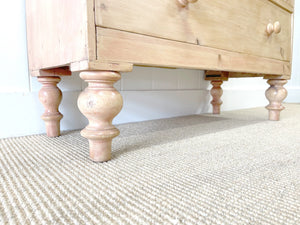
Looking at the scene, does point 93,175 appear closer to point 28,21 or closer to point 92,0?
point 92,0

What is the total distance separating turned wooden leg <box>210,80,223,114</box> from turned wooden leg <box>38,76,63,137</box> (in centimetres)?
94

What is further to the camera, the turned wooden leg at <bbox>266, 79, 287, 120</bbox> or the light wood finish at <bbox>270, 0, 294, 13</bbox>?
the turned wooden leg at <bbox>266, 79, 287, 120</bbox>

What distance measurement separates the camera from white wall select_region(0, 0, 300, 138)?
0.80m

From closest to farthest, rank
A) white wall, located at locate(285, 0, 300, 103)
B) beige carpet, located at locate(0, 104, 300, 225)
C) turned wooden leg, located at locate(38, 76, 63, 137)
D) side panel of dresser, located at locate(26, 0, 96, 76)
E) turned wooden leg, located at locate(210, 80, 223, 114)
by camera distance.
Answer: beige carpet, located at locate(0, 104, 300, 225)
side panel of dresser, located at locate(26, 0, 96, 76)
turned wooden leg, located at locate(38, 76, 63, 137)
turned wooden leg, located at locate(210, 80, 223, 114)
white wall, located at locate(285, 0, 300, 103)

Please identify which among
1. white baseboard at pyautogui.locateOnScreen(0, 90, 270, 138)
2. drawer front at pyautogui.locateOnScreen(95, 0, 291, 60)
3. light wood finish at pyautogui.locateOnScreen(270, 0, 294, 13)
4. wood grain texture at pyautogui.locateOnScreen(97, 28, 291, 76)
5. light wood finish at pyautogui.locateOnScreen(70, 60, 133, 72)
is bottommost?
white baseboard at pyautogui.locateOnScreen(0, 90, 270, 138)

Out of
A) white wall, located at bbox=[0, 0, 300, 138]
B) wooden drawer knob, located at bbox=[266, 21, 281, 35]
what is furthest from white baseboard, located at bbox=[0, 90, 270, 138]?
wooden drawer knob, located at bbox=[266, 21, 281, 35]

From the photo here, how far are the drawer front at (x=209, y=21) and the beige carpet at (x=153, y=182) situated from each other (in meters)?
0.31

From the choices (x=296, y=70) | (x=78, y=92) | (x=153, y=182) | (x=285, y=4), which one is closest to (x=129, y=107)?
(x=78, y=92)

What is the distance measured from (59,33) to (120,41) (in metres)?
0.18

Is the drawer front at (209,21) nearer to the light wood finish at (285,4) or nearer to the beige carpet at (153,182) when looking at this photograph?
the light wood finish at (285,4)

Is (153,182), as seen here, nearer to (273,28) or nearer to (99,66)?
(99,66)

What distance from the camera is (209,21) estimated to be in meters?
0.68

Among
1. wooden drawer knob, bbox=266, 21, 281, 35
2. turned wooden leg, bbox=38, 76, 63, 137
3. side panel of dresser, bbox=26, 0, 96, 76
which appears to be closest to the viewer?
side panel of dresser, bbox=26, 0, 96, 76

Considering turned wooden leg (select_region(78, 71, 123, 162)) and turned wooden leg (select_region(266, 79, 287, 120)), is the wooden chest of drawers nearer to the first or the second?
turned wooden leg (select_region(78, 71, 123, 162))
